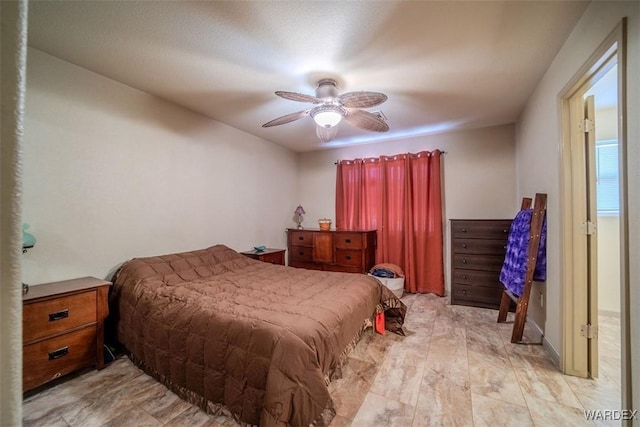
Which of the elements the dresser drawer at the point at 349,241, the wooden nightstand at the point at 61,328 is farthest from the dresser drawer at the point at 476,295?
the wooden nightstand at the point at 61,328

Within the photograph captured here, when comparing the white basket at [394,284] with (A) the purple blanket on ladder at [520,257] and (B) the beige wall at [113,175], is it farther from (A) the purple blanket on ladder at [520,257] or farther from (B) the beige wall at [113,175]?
(B) the beige wall at [113,175]

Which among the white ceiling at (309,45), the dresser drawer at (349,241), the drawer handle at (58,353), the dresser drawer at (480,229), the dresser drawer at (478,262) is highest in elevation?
the white ceiling at (309,45)

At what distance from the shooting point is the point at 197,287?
2266 mm

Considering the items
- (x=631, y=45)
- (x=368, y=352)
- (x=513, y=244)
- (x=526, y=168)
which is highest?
(x=631, y=45)

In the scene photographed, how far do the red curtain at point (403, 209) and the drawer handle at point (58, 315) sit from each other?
3.62 m

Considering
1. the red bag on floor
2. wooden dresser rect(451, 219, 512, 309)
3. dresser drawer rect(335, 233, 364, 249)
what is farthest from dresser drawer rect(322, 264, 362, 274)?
the red bag on floor

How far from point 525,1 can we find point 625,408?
224 centimetres

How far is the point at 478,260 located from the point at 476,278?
241mm

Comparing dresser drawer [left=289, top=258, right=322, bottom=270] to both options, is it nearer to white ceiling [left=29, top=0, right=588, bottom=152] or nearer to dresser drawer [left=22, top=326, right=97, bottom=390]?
white ceiling [left=29, top=0, right=588, bottom=152]

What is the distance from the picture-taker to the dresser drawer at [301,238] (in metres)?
4.45

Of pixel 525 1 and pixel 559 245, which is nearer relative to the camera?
pixel 525 1

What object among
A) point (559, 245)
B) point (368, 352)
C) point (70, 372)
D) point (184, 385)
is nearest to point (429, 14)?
point (559, 245)

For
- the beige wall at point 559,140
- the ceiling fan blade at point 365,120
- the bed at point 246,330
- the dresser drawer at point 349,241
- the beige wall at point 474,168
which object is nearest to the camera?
the beige wall at point 559,140

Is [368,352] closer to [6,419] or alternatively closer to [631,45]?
[6,419]
